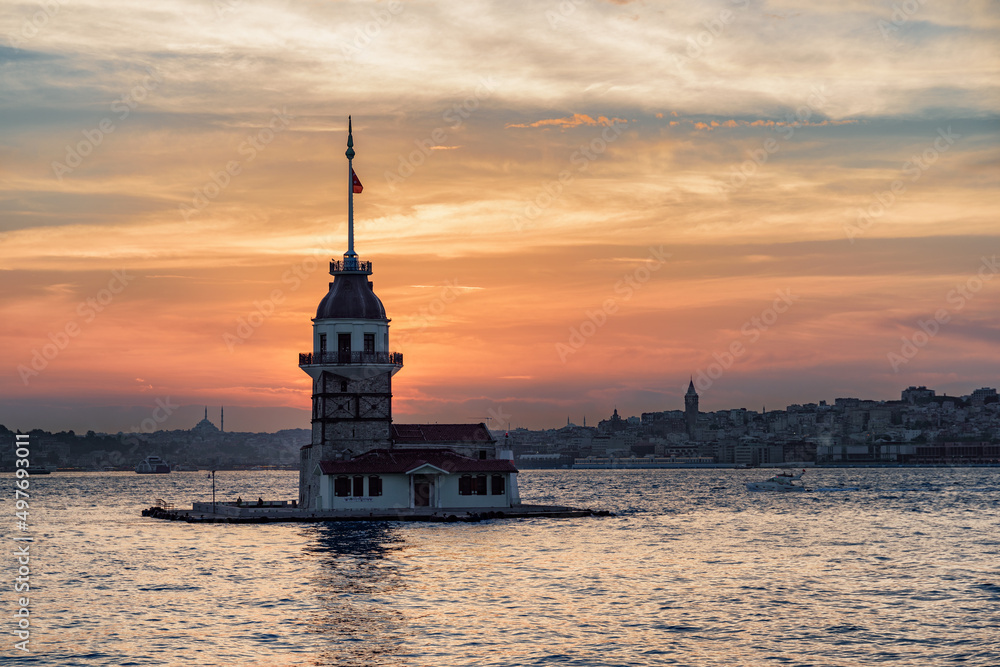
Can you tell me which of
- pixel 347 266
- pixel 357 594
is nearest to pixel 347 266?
pixel 347 266

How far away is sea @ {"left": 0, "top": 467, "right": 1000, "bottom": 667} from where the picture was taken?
122ft

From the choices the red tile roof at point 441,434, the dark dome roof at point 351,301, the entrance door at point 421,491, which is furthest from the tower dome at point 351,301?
the entrance door at point 421,491

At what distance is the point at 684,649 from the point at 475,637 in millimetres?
6594

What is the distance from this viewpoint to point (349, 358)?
82.4m

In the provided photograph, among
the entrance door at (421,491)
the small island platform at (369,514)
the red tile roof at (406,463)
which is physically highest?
the red tile roof at (406,463)

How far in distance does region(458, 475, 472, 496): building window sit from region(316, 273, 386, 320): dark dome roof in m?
12.0

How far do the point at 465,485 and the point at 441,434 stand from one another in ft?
15.2

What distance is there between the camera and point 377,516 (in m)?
78.3

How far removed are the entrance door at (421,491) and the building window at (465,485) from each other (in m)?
2.14

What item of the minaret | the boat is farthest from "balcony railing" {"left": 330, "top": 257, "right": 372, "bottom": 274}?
the boat

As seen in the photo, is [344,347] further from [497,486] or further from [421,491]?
[497,486]

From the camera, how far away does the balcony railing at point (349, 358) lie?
270 ft

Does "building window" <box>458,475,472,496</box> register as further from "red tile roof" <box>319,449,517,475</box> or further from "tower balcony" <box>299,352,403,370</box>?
"tower balcony" <box>299,352,403,370</box>

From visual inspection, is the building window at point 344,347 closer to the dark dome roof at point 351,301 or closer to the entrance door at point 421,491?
the dark dome roof at point 351,301
